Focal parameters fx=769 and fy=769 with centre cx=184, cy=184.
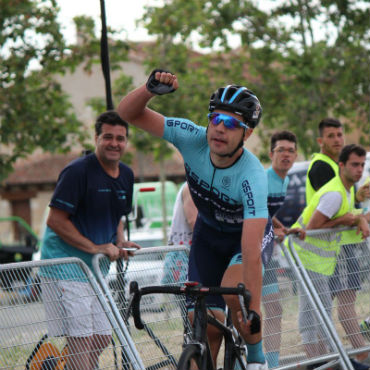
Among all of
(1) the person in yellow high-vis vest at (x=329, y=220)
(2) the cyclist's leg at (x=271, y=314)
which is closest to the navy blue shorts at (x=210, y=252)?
(2) the cyclist's leg at (x=271, y=314)

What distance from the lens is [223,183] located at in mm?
4582

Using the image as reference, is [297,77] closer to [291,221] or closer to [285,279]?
[291,221]

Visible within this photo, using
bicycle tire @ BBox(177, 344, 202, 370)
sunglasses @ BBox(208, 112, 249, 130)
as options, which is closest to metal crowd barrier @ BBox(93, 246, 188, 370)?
bicycle tire @ BBox(177, 344, 202, 370)

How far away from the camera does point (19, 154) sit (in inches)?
558

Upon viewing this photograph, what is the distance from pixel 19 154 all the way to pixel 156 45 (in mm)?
6930

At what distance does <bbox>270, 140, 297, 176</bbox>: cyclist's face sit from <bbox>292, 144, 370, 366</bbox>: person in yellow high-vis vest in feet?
1.68

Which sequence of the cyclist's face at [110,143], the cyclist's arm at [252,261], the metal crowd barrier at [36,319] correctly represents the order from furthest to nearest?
the cyclist's face at [110,143], the metal crowd barrier at [36,319], the cyclist's arm at [252,261]

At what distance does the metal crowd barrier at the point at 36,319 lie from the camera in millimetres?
4816

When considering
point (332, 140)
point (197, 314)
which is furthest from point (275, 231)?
point (197, 314)

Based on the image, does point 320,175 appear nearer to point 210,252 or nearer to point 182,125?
point 210,252

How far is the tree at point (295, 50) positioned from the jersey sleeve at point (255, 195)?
1292 cm

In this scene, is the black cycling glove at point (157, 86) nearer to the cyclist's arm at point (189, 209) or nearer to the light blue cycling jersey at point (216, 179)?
the light blue cycling jersey at point (216, 179)

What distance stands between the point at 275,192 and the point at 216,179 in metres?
2.27

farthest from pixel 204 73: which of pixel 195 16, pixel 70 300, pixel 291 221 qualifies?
pixel 70 300
